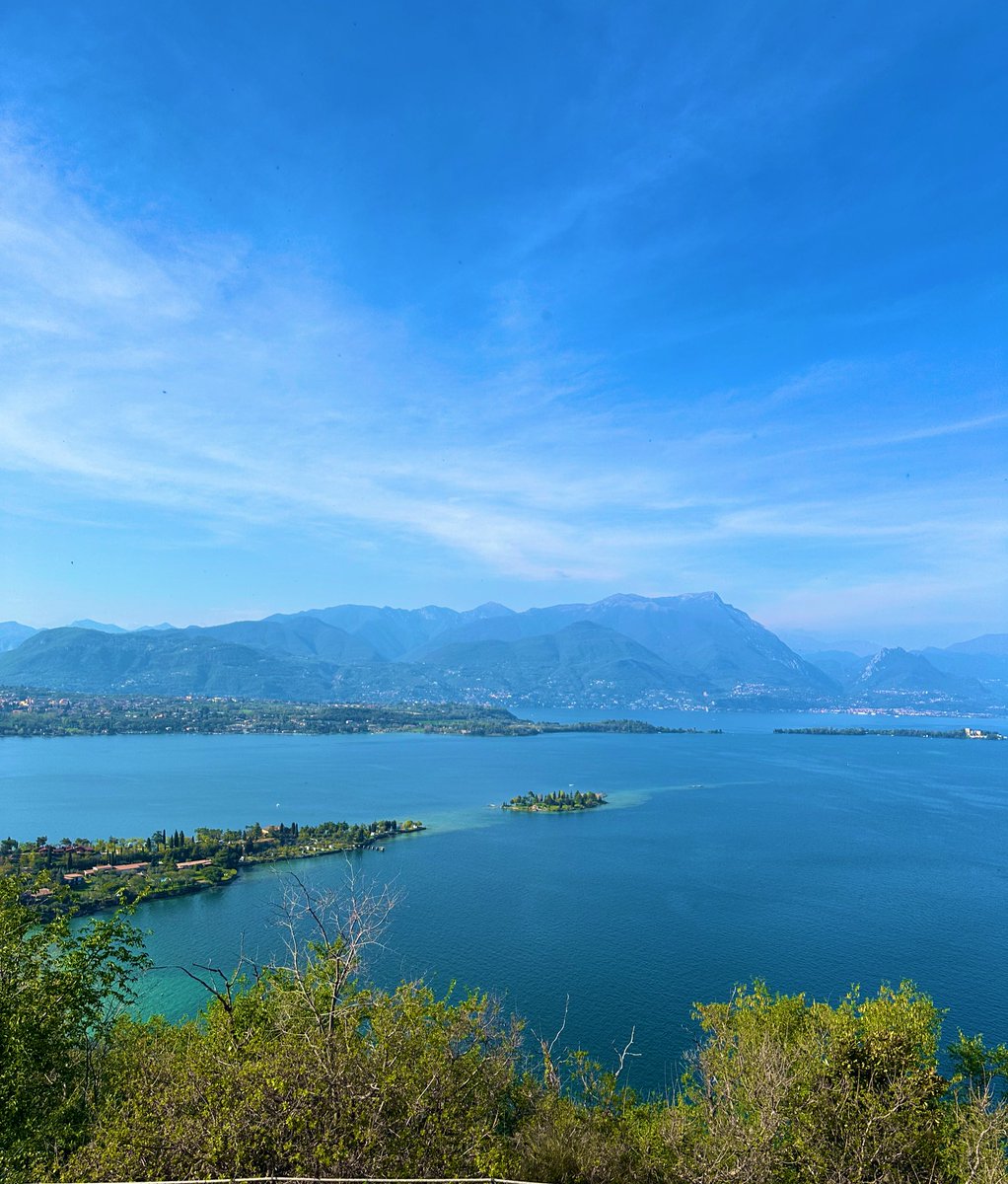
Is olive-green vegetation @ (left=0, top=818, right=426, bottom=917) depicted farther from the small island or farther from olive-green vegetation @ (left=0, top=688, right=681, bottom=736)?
olive-green vegetation @ (left=0, top=688, right=681, bottom=736)

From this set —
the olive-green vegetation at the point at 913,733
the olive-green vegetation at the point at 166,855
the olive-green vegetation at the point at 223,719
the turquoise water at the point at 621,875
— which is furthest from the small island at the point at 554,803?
the olive-green vegetation at the point at 913,733

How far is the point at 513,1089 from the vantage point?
1116 centimetres

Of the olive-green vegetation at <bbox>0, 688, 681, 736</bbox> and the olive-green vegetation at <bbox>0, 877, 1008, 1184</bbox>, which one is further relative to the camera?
the olive-green vegetation at <bbox>0, 688, 681, 736</bbox>

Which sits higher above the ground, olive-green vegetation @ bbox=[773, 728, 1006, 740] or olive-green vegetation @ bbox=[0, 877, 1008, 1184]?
olive-green vegetation @ bbox=[0, 877, 1008, 1184]

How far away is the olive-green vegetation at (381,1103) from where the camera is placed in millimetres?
5703

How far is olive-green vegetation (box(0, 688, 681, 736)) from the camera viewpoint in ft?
392

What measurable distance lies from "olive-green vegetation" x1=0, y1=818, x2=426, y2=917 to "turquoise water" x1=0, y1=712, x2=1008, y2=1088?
1612 millimetres

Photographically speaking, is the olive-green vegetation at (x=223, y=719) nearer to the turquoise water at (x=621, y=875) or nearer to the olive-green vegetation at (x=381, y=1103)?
the turquoise water at (x=621, y=875)

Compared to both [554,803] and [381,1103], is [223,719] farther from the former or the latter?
[381,1103]

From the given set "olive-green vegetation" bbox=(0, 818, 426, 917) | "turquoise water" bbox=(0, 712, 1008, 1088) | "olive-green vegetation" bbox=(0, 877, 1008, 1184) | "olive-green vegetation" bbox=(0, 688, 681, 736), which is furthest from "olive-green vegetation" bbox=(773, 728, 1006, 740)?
"olive-green vegetation" bbox=(0, 877, 1008, 1184)

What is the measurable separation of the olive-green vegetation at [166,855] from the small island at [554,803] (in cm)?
1367

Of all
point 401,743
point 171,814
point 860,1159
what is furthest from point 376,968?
point 401,743

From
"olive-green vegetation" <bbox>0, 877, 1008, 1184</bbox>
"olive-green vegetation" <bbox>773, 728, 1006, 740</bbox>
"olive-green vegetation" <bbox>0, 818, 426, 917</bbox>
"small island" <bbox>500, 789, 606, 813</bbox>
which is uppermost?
"olive-green vegetation" <bbox>0, 877, 1008, 1184</bbox>

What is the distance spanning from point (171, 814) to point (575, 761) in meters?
55.9
